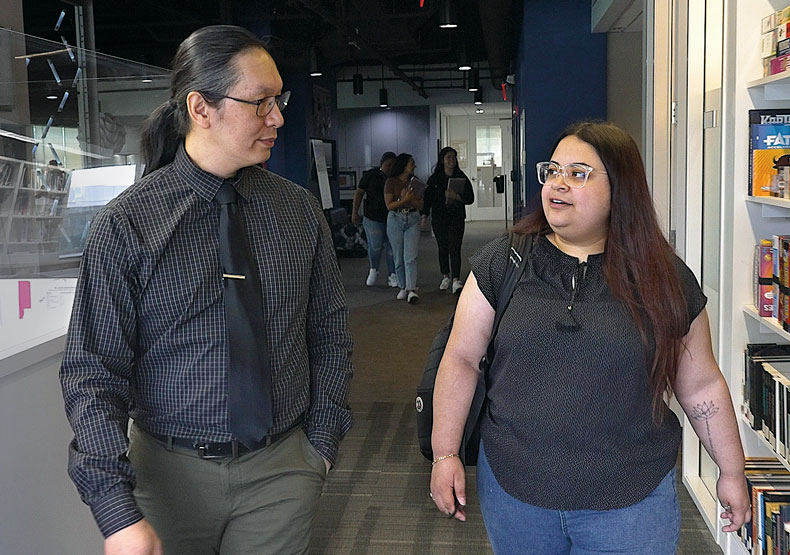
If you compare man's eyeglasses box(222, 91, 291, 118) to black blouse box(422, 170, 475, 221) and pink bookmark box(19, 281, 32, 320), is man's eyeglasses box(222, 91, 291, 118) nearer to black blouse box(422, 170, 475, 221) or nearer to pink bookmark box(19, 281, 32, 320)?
pink bookmark box(19, 281, 32, 320)

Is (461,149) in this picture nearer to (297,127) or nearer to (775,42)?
(297,127)

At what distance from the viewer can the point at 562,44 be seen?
9617 millimetres

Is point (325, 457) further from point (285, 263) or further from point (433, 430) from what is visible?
point (285, 263)

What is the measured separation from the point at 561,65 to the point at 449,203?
2.05m

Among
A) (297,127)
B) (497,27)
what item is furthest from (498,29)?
(297,127)

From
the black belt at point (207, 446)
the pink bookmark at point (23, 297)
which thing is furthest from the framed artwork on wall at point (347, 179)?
the black belt at point (207, 446)

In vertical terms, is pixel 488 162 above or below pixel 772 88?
above

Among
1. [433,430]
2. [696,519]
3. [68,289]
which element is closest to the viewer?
[433,430]

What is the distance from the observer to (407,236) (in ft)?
32.6

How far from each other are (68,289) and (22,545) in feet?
2.98

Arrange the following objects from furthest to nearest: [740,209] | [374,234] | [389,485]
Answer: [374,234] < [389,485] < [740,209]

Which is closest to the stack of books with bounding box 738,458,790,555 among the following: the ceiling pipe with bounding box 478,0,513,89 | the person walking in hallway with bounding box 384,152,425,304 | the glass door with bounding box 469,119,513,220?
the person walking in hallway with bounding box 384,152,425,304

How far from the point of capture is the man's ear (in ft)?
5.78

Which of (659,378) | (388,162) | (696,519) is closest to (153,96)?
(659,378)
